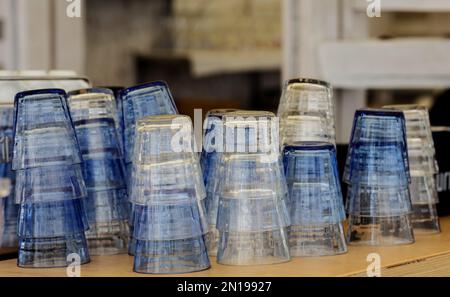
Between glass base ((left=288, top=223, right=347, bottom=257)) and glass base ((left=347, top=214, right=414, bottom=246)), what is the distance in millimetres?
76

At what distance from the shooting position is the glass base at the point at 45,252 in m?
1.14

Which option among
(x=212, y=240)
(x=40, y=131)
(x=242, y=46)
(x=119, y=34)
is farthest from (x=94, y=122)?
(x=242, y=46)

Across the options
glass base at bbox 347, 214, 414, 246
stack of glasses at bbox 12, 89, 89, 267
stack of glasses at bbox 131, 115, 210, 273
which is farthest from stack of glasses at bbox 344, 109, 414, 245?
stack of glasses at bbox 12, 89, 89, 267

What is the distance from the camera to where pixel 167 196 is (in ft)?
3.50

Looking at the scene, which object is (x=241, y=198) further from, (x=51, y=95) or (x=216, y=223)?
(x=51, y=95)

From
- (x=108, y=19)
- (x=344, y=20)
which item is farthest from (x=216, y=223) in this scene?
(x=108, y=19)

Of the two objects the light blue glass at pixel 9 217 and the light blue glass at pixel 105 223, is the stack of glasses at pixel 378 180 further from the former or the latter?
the light blue glass at pixel 9 217

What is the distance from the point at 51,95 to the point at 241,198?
10.8 inches

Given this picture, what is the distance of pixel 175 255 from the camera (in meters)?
1.08

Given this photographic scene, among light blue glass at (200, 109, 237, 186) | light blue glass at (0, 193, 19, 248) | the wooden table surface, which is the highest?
light blue glass at (200, 109, 237, 186)

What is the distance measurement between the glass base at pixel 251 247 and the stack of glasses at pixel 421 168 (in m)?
0.31

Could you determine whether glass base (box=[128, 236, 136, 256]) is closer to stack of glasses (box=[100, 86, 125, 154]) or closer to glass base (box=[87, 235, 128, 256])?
glass base (box=[87, 235, 128, 256])

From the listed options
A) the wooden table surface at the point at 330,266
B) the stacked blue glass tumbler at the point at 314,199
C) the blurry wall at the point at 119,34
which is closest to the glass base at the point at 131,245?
the wooden table surface at the point at 330,266

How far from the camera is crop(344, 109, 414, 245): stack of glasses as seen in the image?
4.05ft
